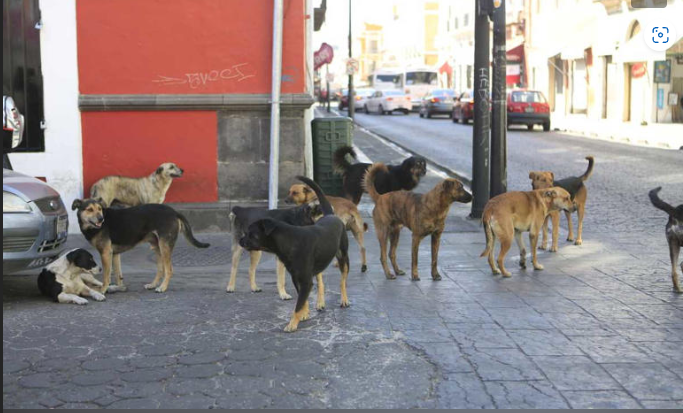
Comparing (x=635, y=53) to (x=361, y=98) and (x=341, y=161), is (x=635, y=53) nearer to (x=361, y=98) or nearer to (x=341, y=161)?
(x=361, y=98)

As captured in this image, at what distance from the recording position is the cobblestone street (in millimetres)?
5020

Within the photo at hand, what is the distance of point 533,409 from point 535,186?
546 centimetres

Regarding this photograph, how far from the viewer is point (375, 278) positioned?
8609mm

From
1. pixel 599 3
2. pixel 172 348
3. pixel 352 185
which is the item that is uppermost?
pixel 599 3

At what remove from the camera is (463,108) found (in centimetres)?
3978

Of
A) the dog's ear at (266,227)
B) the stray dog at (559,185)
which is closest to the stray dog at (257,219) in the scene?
the dog's ear at (266,227)

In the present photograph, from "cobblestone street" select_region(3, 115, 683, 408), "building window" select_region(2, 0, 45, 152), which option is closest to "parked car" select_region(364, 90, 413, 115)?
"building window" select_region(2, 0, 45, 152)

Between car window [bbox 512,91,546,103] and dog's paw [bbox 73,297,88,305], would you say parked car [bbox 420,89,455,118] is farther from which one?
dog's paw [bbox 73,297,88,305]

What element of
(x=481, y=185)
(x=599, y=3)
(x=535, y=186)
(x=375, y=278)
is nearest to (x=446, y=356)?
(x=375, y=278)

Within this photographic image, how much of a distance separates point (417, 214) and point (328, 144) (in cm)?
478

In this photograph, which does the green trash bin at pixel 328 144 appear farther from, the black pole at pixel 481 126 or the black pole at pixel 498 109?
the black pole at pixel 498 109

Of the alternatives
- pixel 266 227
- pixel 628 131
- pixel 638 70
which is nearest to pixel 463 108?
pixel 638 70

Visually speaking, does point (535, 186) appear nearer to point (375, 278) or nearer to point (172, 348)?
point (375, 278)

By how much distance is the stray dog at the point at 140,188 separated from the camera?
10844mm
